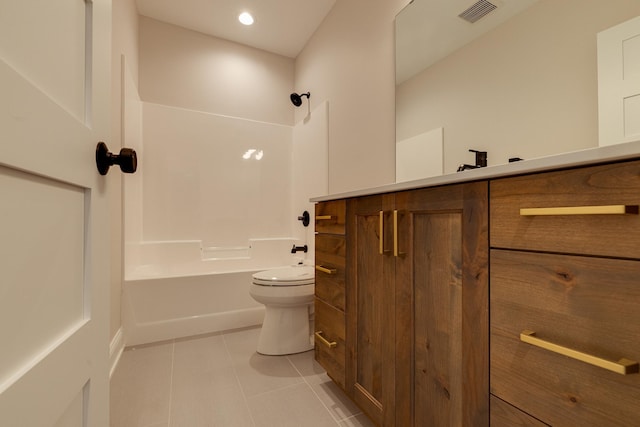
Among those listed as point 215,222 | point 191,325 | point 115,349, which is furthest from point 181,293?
point 215,222

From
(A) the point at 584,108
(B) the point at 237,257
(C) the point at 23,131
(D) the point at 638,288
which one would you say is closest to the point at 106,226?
(C) the point at 23,131

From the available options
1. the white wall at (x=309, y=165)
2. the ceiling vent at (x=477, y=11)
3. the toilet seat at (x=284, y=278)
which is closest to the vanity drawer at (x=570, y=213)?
the ceiling vent at (x=477, y=11)

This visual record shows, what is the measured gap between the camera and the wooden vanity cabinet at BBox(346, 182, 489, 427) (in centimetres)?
68

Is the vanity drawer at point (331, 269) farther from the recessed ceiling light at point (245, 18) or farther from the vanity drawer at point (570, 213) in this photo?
the recessed ceiling light at point (245, 18)

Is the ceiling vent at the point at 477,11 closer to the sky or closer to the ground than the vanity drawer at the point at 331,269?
closer to the sky

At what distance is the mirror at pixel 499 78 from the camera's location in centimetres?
94

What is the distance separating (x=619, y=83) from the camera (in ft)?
2.84

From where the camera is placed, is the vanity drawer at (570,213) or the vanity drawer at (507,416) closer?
the vanity drawer at (570,213)

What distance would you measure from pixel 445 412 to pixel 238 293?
1.79 meters

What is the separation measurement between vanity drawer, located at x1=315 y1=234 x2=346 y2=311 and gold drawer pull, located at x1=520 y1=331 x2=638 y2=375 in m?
0.74

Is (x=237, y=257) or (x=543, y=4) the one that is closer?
(x=543, y=4)

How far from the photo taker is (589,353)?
19.4 inches

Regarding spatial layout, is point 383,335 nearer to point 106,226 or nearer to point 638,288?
point 638,288

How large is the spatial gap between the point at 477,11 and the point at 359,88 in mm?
842
